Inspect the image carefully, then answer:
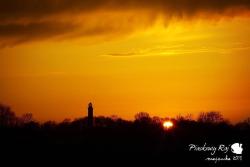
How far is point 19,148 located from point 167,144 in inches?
409

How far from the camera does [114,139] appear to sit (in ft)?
163

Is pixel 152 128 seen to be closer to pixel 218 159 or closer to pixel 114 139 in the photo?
pixel 114 139

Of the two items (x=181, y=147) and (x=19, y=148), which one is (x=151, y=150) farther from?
(x=19, y=148)

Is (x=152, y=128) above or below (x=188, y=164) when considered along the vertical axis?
above

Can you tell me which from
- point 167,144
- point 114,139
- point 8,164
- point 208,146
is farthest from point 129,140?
point 8,164

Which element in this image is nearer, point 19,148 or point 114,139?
point 19,148

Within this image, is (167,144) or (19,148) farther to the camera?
(167,144)

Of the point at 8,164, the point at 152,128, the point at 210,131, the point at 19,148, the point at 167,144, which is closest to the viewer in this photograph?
the point at 8,164

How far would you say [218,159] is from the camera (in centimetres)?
3850

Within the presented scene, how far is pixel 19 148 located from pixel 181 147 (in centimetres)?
1079

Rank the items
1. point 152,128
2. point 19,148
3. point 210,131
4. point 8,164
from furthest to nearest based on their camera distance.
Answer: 1. point 152,128
2. point 210,131
3. point 19,148
4. point 8,164

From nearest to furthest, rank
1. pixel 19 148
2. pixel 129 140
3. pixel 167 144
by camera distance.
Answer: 1. pixel 19 148
2. pixel 167 144
3. pixel 129 140

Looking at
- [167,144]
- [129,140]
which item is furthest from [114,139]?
[167,144]

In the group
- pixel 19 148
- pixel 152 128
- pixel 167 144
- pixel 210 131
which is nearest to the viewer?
pixel 19 148
